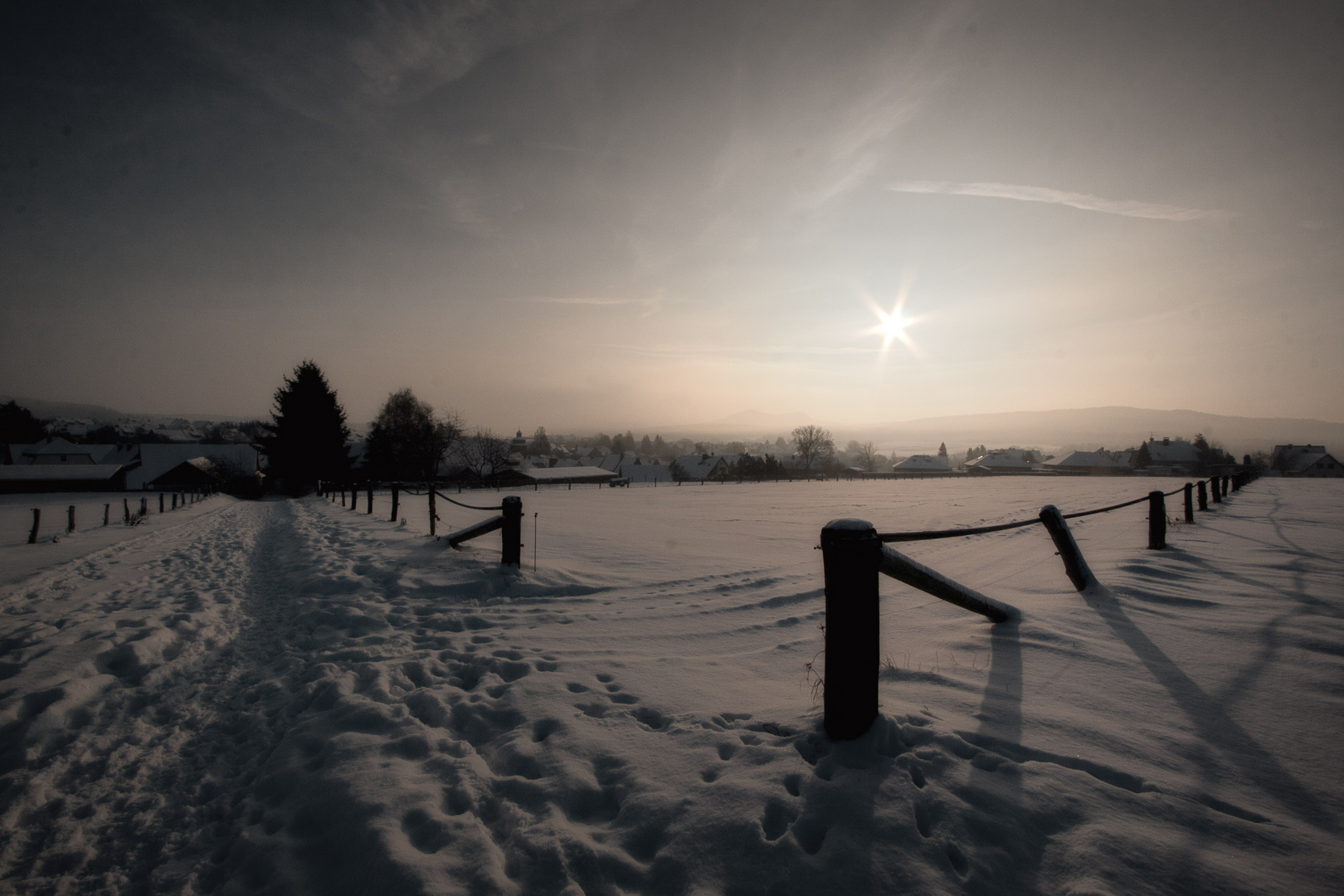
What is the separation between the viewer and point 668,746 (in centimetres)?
294

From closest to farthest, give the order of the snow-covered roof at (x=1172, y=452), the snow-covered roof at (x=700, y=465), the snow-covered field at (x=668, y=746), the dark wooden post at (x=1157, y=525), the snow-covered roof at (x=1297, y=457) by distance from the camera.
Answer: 1. the snow-covered field at (x=668, y=746)
2. the dark wooden post at (x=1157, y=525)
3. the snow-covered roof at (x=1297, y=457)
4. the snow-covered roof at (x=1172, y=452)
5. the snow-covered roof at (x=700, y=465)

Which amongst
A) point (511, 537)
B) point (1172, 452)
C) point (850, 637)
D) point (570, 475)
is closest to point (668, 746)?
point (850, 637)

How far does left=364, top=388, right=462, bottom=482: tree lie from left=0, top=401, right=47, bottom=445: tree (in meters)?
49.7

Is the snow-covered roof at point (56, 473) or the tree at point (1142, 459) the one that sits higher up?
the tree at point (1142, 459)

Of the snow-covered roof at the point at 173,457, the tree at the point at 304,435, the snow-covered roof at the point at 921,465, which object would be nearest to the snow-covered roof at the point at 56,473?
the snow-covered roof at the point at 173,457

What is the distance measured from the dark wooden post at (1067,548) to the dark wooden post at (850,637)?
3.65 metres

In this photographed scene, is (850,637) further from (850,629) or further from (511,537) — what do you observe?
(511,537)

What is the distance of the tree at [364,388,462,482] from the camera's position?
52.0m

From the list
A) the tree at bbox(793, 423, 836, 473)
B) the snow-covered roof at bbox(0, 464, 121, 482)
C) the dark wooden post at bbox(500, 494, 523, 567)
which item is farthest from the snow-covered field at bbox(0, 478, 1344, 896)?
the tree at bbox(793, 423, 836, 473)

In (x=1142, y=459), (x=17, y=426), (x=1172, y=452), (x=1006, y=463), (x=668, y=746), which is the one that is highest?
(x=17, y=426)

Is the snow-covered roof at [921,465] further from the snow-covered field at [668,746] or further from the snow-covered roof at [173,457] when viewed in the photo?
the snow-covered field at [668,746]

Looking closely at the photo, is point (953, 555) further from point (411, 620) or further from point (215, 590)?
point (215, 590)

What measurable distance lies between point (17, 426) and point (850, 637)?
344 feet

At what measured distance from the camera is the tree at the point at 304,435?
4312 centimetres
